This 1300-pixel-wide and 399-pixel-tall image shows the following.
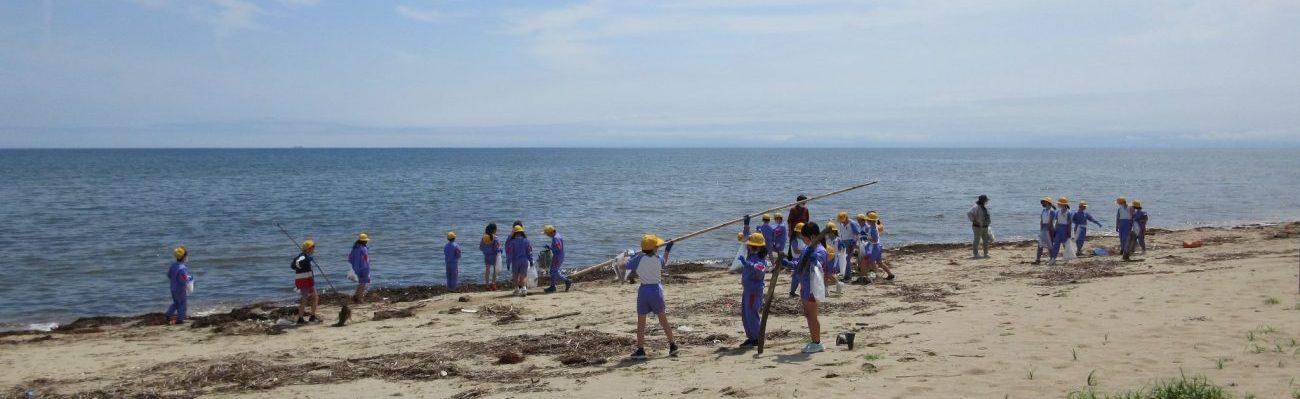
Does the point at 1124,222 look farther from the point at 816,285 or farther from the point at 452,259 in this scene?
the point at 452,259

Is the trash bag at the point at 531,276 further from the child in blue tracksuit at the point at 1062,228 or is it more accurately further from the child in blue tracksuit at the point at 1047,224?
the child in blue tracksuit at the point at 1062,228

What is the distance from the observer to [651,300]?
35.8 ft

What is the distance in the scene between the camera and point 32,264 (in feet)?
84.9

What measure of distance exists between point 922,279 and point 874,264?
980 mm

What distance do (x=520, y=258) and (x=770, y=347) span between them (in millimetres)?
8229

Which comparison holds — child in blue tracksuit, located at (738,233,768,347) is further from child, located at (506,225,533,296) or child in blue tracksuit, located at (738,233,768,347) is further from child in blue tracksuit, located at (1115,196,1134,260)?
child in blue tracksuit, located at (1115,196,1134,260)

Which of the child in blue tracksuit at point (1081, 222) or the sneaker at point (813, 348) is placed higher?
the child in blue tracksuit at point (1081, 222)

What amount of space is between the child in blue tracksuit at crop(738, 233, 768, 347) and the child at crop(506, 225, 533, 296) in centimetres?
794

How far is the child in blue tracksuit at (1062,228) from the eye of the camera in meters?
19.4

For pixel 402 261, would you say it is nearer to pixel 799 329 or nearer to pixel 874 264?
pixel 874 264

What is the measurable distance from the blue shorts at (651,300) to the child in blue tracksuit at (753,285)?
1012 millimetres

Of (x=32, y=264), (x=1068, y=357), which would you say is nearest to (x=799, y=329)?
(x=1068, y=357)

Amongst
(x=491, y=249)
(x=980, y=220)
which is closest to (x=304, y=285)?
(x=491, y=249)

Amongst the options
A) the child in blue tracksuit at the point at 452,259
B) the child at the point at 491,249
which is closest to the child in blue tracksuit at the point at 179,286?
the child in blue tracksuit at the point at 452,259
